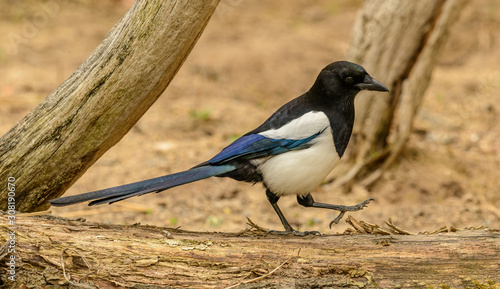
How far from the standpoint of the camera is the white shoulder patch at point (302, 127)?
9.69 feet

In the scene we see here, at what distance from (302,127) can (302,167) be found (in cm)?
21

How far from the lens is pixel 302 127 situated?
2.96 metres

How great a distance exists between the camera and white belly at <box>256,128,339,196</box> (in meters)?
2.92

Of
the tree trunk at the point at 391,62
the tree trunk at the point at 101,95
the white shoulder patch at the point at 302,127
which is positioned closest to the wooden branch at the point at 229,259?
the tree trunk at the point at 101,95

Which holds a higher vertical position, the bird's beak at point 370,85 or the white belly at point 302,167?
the bird's beak at point 370,85

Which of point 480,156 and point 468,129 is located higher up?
point 468,129

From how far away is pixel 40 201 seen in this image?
2.87 m

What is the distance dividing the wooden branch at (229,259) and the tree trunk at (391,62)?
7.17 feet

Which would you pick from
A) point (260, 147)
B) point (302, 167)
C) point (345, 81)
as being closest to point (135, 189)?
point (260, 147)

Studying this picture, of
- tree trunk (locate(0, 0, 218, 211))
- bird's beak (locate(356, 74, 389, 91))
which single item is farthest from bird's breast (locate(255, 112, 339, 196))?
tree trunk (locate(0, 0, 218, 211))

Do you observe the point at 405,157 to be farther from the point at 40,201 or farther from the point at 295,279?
the point at 40,201

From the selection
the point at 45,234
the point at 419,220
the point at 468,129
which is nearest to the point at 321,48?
the point at 468,129

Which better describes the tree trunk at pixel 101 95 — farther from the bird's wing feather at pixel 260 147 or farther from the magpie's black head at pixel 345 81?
the magpie's black head at pixel 345 81

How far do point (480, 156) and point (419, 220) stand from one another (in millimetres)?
1558
